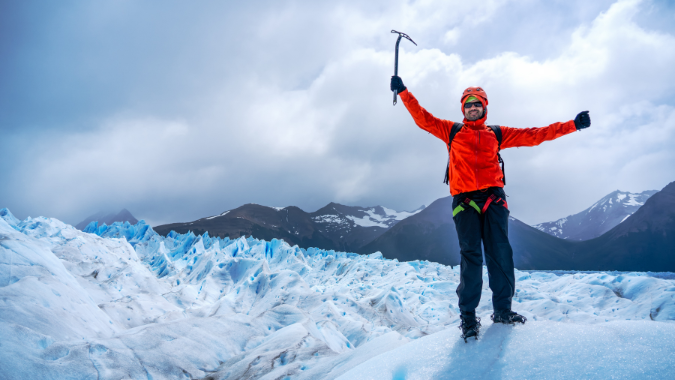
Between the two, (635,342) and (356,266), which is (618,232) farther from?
(635,342)

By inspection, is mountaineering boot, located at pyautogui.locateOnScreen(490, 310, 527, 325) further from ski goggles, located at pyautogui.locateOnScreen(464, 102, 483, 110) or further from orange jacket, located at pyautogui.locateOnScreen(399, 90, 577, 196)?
ski goggles, located at pyautogui.locateOnScreen(464, 102, 483, 110)

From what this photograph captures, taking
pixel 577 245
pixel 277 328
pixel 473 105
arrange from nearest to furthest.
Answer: pixel 473 105 < pixel 277 328 < pixel 577 245

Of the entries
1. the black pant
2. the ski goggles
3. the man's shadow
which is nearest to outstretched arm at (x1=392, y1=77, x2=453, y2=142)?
the ski goggles

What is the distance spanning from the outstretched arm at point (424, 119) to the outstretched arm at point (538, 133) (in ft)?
2.05

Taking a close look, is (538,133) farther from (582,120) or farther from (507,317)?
(507,317)

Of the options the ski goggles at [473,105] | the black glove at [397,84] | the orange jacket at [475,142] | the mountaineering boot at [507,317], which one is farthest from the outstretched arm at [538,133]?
the mountaineering boot at [507,317]

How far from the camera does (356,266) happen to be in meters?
20.6

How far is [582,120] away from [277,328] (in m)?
7.23

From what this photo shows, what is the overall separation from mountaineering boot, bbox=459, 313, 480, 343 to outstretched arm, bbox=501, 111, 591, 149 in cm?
177

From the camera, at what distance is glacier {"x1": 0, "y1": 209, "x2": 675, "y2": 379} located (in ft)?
6.75

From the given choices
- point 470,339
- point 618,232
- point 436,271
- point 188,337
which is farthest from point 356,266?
point 618,232

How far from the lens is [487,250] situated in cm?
278

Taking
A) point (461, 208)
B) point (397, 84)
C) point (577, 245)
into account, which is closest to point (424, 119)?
point (397, 84)

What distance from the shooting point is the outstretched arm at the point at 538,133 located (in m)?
3.07
